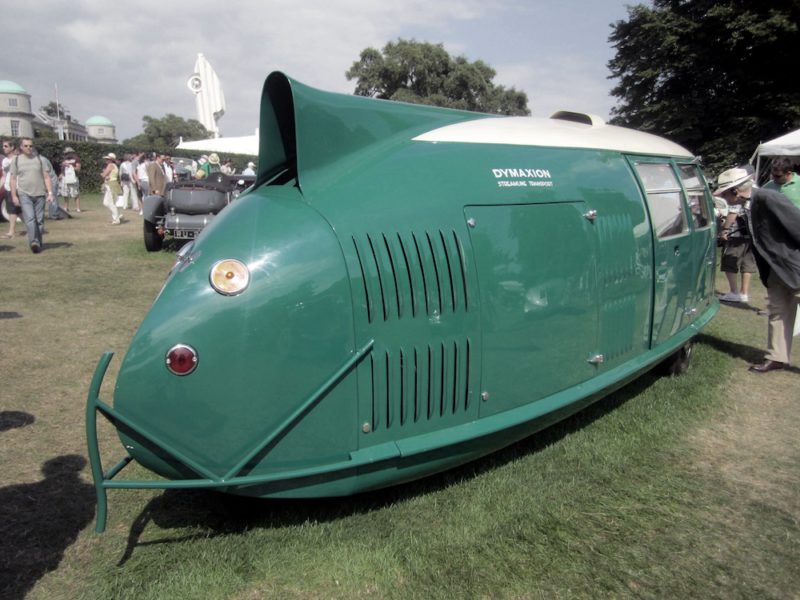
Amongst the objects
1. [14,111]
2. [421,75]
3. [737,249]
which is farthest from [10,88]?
[737,249]

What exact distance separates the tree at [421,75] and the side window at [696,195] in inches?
1568

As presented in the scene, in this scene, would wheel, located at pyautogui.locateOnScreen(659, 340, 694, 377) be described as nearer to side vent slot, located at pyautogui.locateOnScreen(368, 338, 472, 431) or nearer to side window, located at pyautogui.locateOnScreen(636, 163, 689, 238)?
side window, located at pyautogui.locateOnScreen(636, 163, 689, 238)

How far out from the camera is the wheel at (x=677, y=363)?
517 cm

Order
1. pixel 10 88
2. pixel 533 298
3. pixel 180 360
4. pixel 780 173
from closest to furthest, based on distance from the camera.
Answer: pixel 180 360, pixel 533 298, pixel 780 173, pixel 10 88

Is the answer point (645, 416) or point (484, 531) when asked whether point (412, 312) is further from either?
point (645, 416)

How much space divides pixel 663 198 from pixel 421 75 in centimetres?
4357

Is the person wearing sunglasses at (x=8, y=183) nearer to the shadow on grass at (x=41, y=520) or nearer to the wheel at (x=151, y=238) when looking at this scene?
the wheel at (x=151, y=238)

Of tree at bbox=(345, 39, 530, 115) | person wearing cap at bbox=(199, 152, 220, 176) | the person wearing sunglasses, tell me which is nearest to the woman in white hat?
person wearing cap at bbox=(199, 152, 220, 176)

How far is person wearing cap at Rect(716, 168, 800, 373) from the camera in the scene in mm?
4945

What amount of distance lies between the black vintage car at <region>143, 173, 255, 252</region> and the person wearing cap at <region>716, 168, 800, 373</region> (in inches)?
338

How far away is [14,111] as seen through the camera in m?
79.3

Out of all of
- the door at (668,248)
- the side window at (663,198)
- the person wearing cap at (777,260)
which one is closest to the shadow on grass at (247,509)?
the door at (668,248)

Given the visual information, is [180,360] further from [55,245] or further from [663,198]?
[55,245]

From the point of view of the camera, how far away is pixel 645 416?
433 cm
